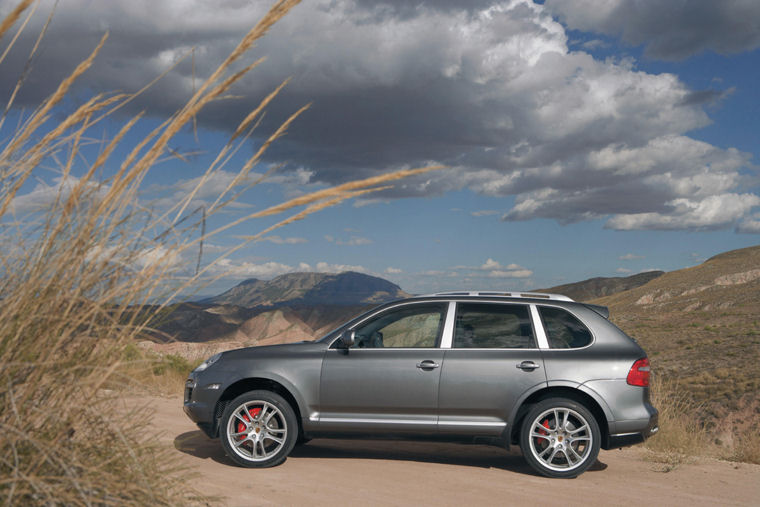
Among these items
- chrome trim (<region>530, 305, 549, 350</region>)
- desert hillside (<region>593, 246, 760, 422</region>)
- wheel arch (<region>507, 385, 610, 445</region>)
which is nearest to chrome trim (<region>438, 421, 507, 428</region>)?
wheel arch (<region>507, 385, 610, 445</region>)

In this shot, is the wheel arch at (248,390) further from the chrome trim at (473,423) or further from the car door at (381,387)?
the chrome trim at (473,423)

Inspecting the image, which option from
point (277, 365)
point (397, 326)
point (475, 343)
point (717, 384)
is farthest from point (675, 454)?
point (717, 384)

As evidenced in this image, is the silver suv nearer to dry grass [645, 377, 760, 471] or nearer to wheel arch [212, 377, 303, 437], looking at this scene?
wheel arch [212, 377, 303, 437]

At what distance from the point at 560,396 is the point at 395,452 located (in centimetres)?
204

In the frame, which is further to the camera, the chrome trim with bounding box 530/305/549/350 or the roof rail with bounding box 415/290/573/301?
the roof rail with bounding box 415/290/573/301

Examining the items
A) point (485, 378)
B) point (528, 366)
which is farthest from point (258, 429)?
point (528, 366)

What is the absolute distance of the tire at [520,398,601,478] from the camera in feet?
22.2

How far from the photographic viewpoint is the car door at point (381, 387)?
6969mm

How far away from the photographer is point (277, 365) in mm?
7215

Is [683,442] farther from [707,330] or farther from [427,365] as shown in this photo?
[707,330]

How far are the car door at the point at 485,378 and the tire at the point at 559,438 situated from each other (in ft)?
0.77

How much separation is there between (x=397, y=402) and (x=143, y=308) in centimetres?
400

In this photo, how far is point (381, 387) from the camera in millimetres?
7031

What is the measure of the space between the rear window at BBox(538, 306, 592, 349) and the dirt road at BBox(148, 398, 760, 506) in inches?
52.4
